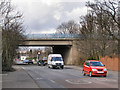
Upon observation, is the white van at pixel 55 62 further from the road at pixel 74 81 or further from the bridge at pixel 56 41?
the road at pixel 74 81

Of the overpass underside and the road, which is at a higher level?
the overpass underside

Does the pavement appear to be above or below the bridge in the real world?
below

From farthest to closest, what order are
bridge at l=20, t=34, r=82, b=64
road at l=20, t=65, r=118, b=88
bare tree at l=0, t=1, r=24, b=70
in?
bridge at l=20, t=34, r=82, b=64 < bare tree at l=0, t=1, r=24, b=70 < road at l=20, t=65, r=118, b=88

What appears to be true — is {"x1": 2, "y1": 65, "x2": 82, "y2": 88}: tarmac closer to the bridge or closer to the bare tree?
the bare tree

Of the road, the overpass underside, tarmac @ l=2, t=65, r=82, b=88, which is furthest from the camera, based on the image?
the overpass underside

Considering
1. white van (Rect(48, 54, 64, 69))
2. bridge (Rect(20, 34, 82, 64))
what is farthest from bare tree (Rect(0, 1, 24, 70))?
bridge (Rect(20, 34, 82, 64))

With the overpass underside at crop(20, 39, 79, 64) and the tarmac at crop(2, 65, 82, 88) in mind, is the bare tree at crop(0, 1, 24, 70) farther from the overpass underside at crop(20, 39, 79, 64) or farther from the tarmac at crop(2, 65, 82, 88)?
the overpass underside at crop(20, 39, 79, 64)

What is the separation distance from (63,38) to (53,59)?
1639cm

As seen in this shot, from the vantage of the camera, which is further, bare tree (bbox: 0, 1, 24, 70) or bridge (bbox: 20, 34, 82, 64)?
bridge (bbox: 20, 34, 82, 64)

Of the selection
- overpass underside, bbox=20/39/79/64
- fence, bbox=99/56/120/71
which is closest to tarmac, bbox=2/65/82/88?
fence, bbox=99/56/120/71

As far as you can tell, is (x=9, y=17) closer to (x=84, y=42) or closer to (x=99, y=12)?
(x=99, y=12)

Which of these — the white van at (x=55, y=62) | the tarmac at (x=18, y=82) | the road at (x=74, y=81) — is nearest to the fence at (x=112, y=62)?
the white van at (x=55, y=62)

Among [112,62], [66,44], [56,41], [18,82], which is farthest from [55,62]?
[18,82]

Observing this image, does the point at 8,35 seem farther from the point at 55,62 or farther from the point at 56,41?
the point at 56,41
